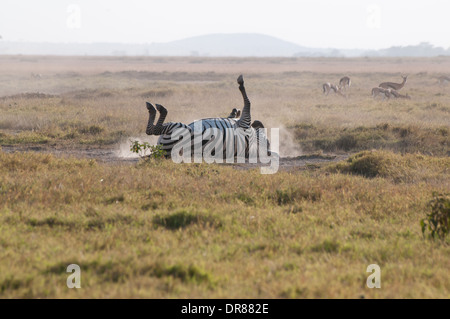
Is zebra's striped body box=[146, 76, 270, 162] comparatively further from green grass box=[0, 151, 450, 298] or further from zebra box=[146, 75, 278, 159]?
green grass box=[0, 151, 450, 298]

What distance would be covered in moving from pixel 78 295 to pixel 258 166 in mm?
6822

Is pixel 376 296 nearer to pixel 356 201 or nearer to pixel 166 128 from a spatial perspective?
pixel 356 201

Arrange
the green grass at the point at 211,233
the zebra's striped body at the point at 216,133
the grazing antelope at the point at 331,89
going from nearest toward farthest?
the green grass at the point at 211,233 → the zebra's striped body at the point at 216,133 → the grazing antelope at the point at 331,89

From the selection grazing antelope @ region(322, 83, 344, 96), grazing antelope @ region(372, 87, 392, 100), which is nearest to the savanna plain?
grazing antelope @ region(372, 87, 392, 100)

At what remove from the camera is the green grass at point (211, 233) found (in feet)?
14.8

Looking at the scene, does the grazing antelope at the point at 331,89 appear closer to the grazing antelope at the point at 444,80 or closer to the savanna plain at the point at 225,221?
the grazing antelope at the point at 444,80

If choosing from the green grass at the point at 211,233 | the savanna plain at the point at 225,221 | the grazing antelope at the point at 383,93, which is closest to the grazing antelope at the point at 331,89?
the grazing antelope at the point at 383,93

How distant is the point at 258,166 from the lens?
10758 millimetres

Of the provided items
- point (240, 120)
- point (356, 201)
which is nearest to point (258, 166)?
point (240, 120)

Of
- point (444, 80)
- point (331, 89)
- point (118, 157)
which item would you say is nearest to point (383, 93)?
point (331, 89)

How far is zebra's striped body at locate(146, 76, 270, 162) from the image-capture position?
10250mm

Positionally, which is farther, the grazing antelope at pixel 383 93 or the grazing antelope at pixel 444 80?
the grazing antelope at pixel 444 80

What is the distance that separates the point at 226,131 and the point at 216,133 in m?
0.25

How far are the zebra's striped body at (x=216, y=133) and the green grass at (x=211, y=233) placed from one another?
0.99m
